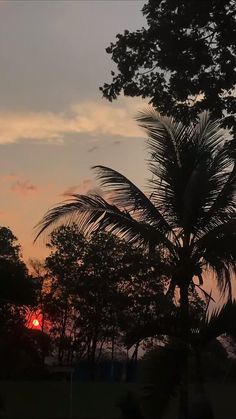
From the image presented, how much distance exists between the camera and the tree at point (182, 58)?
945 cm

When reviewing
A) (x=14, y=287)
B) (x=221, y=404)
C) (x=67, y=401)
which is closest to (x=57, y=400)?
(x=67, y=401)

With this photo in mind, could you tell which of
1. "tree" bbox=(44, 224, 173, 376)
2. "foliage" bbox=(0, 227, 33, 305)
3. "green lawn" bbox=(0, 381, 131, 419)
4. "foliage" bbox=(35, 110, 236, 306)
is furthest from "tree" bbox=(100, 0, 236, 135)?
"tree" bbox=(44, 224, 173, 376)

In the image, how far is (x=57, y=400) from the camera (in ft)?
73.5

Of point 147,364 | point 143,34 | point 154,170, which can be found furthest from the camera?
point 154,170

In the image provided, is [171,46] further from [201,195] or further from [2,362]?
[2,362]

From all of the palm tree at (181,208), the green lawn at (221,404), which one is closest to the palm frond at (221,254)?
the palm tree at (181,208)

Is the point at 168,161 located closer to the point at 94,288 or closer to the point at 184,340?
the point at 184,340

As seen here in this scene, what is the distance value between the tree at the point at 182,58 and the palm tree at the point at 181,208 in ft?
5.86

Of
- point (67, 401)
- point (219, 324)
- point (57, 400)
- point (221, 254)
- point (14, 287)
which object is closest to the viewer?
point (219, 324)

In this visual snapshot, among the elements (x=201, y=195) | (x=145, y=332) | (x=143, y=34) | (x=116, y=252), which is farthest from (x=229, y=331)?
(x=116, y=252)

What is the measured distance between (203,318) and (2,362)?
16.9 m

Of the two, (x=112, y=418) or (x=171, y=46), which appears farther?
(x=112, y=418)

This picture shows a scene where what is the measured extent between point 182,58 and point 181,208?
128 inches

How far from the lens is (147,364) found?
30.3ft
